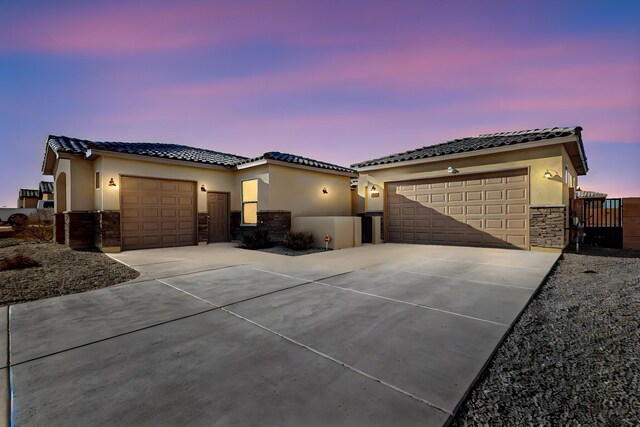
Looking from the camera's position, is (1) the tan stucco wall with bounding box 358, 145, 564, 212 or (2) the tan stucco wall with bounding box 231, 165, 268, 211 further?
(2) the tan stucco wall with bounding box 231, 165, 268, 211

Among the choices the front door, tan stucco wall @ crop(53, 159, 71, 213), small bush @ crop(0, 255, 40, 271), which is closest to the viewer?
small bush @ crop(0, 255, 40, 271)

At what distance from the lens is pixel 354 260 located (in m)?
7.48

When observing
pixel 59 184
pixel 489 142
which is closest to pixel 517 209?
pixel 489 142

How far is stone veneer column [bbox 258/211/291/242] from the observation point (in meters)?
10.8

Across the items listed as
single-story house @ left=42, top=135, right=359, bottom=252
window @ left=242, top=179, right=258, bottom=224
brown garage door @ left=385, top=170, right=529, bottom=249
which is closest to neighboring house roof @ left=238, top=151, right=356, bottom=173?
single-story house @ left=42, top=135, right=359, bottom=252

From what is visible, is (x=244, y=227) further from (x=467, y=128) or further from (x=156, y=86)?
(x=467, y=128)

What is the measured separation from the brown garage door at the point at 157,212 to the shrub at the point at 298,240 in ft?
13.6

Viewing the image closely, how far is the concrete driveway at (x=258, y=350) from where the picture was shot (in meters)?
1.80

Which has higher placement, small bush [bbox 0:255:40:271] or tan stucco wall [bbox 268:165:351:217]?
tan stucco wall [bbox 268:165:351:217]

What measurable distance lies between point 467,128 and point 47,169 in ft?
67.0

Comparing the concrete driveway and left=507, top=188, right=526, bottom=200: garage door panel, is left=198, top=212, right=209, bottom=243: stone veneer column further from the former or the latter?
left=507, top=188, right=526, bottom=200: garage door panel

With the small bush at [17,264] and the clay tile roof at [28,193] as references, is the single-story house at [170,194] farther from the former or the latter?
the clay tile roof at [28,193]

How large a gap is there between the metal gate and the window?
41.6 ft

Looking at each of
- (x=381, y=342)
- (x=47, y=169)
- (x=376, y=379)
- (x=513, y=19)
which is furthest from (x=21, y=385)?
(x=47, y=169)
